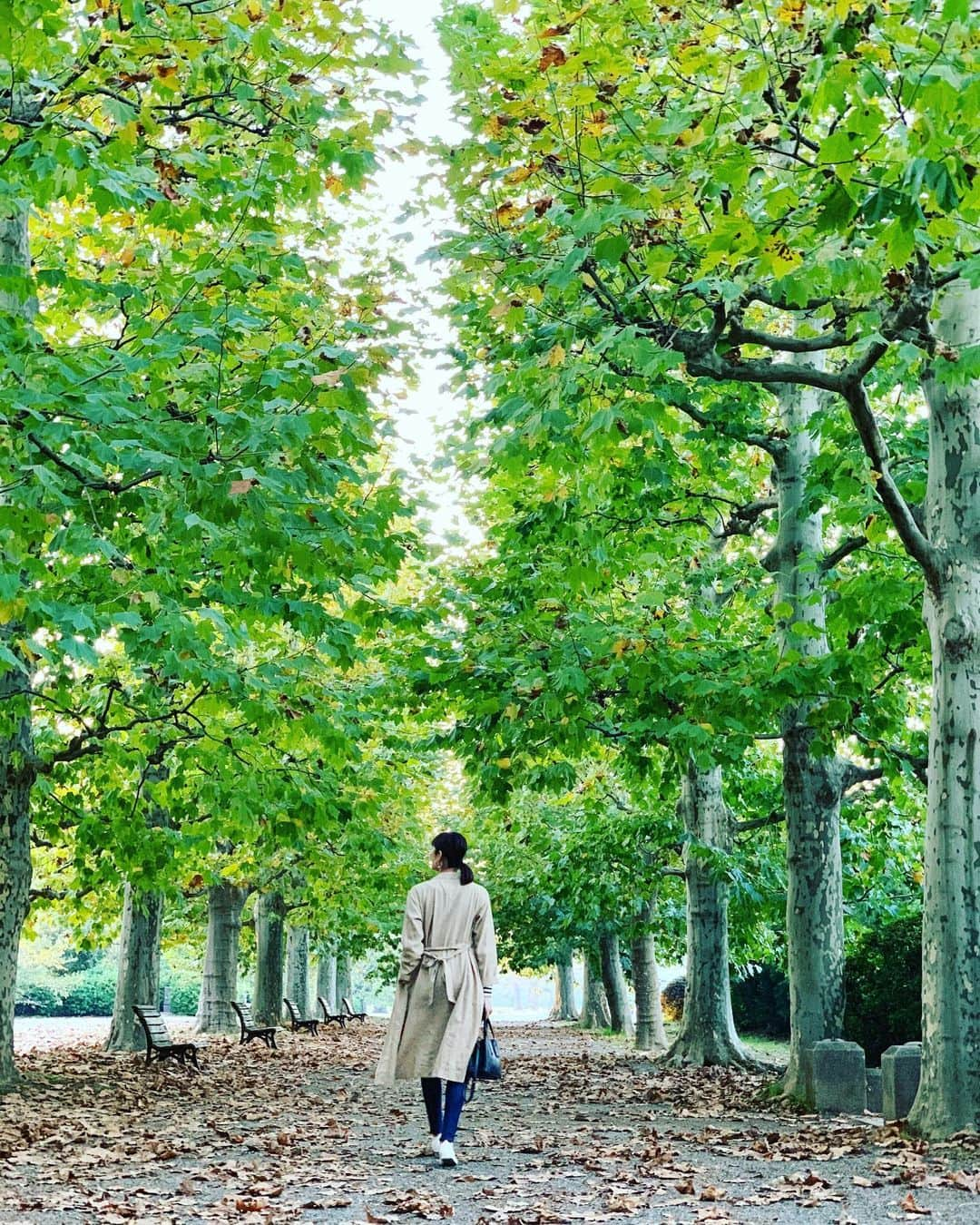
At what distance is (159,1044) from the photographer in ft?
53.1

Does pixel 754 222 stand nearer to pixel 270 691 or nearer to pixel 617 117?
pixel 617 117

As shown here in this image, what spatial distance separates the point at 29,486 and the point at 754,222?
14.0 feet

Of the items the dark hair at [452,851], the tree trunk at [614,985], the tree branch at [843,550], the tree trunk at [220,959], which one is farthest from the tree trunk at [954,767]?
the tree trunk at [614,985]

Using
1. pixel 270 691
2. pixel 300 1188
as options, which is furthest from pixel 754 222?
pixel 270 691

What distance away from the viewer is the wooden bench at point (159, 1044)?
1579 cm

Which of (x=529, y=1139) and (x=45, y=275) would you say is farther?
(x=529, y=1139)

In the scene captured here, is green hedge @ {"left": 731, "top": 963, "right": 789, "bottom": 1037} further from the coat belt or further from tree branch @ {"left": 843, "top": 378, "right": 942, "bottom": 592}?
the coat belt

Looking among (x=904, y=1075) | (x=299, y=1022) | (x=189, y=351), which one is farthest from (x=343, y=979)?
(x=189, y=351)

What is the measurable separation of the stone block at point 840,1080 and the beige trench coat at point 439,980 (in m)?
3.88

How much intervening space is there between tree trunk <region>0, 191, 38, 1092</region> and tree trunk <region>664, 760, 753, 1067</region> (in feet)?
26.7

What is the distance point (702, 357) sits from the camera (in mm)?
8234

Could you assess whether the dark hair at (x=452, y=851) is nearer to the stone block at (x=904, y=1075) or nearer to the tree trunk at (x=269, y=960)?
the stone block at (x=904, y=1075)

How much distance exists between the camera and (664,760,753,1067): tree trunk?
16031mm

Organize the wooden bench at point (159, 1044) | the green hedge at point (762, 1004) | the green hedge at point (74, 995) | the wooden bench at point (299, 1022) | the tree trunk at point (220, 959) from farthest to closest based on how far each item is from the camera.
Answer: the green hedge at point (74, 995)
the green hedge at point (762, 1004)
the wooden bench at point (299, 1022)
the tree trunk at point (220, 959)
the wooden bench at point (159, 1044)
